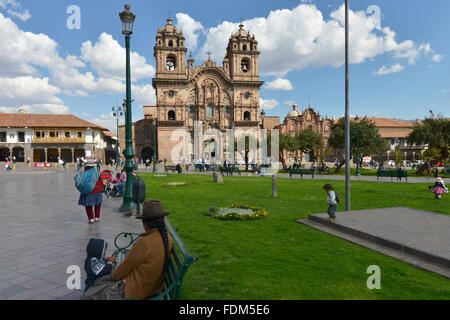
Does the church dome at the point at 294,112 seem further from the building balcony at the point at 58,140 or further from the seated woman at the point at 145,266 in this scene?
the seated woman at the point at 145,266

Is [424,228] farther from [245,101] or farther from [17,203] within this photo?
[245,101]

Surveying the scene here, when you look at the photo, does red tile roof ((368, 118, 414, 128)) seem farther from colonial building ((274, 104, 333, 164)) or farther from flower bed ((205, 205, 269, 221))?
flower bed ((205, 205, 269, 221))

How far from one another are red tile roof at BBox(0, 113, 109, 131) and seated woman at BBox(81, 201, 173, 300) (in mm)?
53924

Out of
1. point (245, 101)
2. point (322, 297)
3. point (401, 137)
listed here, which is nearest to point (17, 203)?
point (322, 297)

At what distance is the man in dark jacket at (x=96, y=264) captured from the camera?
3115 millimetres

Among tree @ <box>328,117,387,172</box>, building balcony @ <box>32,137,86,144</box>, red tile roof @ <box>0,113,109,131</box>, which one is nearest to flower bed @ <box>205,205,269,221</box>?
tree @ <box>328,117,387,172</box>

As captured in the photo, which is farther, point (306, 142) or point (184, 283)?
point (306, 142)

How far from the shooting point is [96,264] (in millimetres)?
3137

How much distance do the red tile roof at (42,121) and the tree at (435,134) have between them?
166 feet

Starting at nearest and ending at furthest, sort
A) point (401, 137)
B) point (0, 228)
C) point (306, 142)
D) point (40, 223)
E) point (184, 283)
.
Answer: point (184, 283)
point (0, 228)
point (40, 223)
point (306, 142)
point (401, 137)

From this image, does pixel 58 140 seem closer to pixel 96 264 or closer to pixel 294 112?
pixel 96 264

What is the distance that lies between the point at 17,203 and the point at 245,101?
49.7 meters

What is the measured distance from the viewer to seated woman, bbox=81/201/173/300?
269cm
